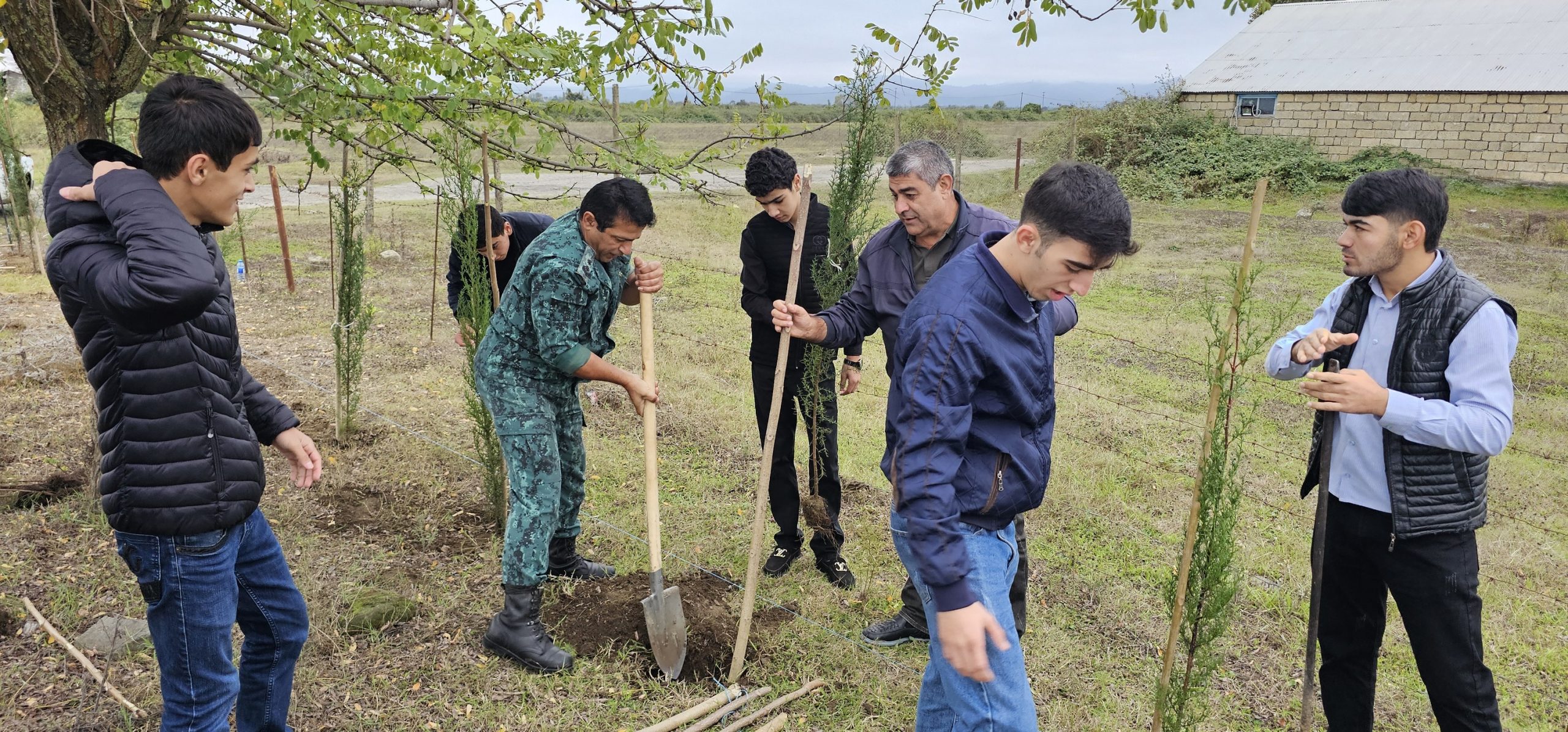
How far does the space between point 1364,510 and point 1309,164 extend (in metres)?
21.4

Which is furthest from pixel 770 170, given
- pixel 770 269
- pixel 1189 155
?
pixel 1189 155

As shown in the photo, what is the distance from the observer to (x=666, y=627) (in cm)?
357

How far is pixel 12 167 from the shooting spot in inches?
379

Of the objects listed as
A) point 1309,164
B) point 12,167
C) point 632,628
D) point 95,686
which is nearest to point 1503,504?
point 632,628

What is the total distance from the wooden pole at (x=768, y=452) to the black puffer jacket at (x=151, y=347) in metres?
1.60

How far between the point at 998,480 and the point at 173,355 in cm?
204

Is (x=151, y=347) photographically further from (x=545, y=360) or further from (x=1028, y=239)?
(x=1028, y=239)

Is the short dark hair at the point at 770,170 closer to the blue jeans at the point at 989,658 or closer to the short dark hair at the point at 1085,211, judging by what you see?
the short dark hair at the point at 1085,211

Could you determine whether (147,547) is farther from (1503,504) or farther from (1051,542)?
(1503,504)

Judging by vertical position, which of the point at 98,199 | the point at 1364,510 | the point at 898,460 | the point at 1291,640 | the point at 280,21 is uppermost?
the point at 280,21

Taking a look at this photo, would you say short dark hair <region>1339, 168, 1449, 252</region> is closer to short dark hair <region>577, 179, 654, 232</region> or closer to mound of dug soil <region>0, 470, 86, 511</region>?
short dark hair <region>577, 179, 654, 232</region>

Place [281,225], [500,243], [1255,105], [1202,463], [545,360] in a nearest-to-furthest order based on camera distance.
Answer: [1202,463], [545,360], [500,243], [281,225], [1255,105]

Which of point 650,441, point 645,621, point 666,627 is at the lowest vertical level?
point 645,621

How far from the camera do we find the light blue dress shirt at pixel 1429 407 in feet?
8.21
